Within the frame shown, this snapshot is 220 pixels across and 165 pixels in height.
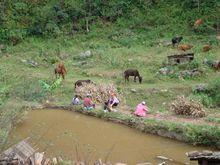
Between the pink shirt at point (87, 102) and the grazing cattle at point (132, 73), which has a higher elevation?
the grazing cattle at point (132, 73)

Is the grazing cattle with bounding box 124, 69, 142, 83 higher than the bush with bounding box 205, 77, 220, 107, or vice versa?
the grazing cattle with bounding box 124, 69, 142, 83

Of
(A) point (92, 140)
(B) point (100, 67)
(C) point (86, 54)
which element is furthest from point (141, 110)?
(C) point (86, 54)

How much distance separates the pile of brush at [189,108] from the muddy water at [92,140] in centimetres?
218

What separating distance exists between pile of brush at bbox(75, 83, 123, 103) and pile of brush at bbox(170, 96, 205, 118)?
3.31m

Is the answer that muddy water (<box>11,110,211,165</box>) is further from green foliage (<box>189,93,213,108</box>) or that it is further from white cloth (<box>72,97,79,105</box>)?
green foliage (<box>189,93,213,108</box>)

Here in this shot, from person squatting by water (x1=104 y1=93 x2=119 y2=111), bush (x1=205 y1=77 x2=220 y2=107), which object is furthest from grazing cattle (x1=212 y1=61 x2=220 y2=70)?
person squatting by water (x1=104 y1=93 x2=119 y2=111)

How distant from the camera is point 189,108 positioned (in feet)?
65.7

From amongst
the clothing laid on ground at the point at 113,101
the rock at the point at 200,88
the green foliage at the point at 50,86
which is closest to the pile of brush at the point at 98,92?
the clothing laid on ground at the point at 113,101

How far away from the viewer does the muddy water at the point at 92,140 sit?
16.9 m

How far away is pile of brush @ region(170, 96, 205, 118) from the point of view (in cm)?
1992

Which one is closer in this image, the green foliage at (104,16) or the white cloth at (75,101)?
the white cloth at (75,101)

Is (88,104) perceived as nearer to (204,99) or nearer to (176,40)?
(204,99)

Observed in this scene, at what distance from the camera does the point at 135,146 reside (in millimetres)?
17766

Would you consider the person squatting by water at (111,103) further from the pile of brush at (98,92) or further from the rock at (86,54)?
the rock at (86,54)
